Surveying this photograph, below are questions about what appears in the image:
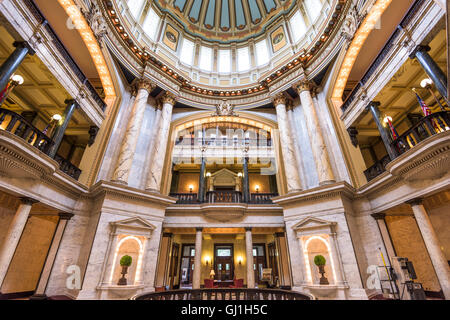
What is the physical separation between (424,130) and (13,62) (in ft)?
46.2

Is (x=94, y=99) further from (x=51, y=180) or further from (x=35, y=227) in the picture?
(x=35, y=227)

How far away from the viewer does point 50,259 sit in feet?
27.7

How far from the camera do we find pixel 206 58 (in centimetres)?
1923

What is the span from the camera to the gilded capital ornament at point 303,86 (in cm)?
1306

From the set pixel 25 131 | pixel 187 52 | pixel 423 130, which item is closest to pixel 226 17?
pixel 187 52

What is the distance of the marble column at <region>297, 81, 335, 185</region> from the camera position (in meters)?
10.3

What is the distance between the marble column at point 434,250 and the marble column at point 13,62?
46.7ft

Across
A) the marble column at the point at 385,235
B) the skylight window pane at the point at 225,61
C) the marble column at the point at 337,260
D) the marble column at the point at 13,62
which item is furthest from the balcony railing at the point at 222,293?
the skylight window pane at the point at 225,61

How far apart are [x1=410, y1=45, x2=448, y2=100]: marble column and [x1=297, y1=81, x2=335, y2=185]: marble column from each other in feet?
16.0

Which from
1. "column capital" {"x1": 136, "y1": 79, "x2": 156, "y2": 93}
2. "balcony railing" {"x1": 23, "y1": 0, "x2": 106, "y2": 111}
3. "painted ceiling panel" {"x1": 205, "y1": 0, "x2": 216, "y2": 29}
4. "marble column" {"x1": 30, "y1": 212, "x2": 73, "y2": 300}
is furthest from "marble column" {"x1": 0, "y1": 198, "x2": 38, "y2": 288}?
"painted ceiling panel" {"x1": 205, "y1": 0, "x2": 216, "y2": 29}

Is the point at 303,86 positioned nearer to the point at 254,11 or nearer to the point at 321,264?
the point at 321,264

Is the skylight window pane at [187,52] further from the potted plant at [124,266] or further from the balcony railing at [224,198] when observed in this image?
the potted plant at [124,266]

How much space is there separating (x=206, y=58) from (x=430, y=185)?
1807 centimetres
